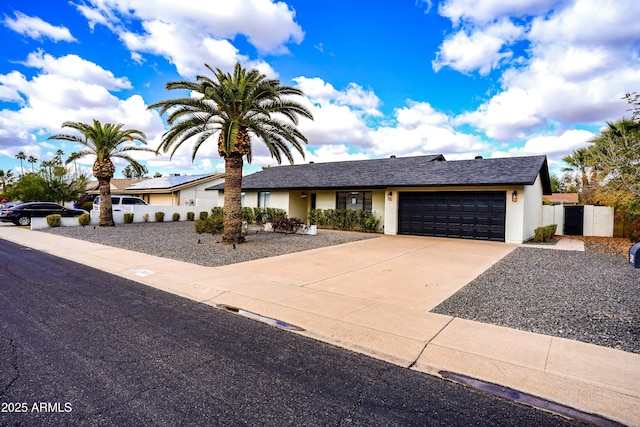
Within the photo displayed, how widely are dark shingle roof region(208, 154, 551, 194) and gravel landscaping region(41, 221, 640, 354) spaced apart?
12.4 feet

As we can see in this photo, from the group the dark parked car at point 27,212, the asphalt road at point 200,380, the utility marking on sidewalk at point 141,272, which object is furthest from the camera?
the dark parked car at point 27,212

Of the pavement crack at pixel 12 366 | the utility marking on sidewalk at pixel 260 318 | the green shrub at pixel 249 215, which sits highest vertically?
the green shrub at pixel 249 215

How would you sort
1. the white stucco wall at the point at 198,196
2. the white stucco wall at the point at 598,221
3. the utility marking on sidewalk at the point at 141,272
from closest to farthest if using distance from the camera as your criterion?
the utility marking on sidewalk at the point at 141,272, the white stucco wall at the point at 598,221, the white stucco wall at the point at 198,196

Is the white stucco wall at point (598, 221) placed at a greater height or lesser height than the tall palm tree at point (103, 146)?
lesser

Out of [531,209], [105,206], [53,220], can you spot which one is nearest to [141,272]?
[105,206]

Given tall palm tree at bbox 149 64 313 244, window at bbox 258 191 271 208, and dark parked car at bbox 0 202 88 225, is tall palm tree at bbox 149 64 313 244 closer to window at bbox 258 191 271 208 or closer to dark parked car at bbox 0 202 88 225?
window at bbox 258 191 271 208

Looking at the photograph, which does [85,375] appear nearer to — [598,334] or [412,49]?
[598,334]

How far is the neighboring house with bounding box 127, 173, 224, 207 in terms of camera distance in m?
32.6

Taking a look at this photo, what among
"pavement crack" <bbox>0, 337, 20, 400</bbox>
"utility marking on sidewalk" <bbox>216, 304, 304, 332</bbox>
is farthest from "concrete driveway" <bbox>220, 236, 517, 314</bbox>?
"pavement crack" <bbox>0, 337, 20, 400</bbox>

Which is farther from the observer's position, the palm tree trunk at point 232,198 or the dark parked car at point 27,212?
the dark parked car at point 27,212

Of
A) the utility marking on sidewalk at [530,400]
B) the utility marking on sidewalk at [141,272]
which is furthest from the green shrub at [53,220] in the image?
the utility marking on sidewalk at [530,400]

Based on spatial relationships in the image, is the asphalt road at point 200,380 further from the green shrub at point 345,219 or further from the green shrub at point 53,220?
the green shrub at point 53,220

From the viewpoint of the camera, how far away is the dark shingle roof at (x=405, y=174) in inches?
648

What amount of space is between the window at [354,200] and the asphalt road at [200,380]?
16056 millimetres
